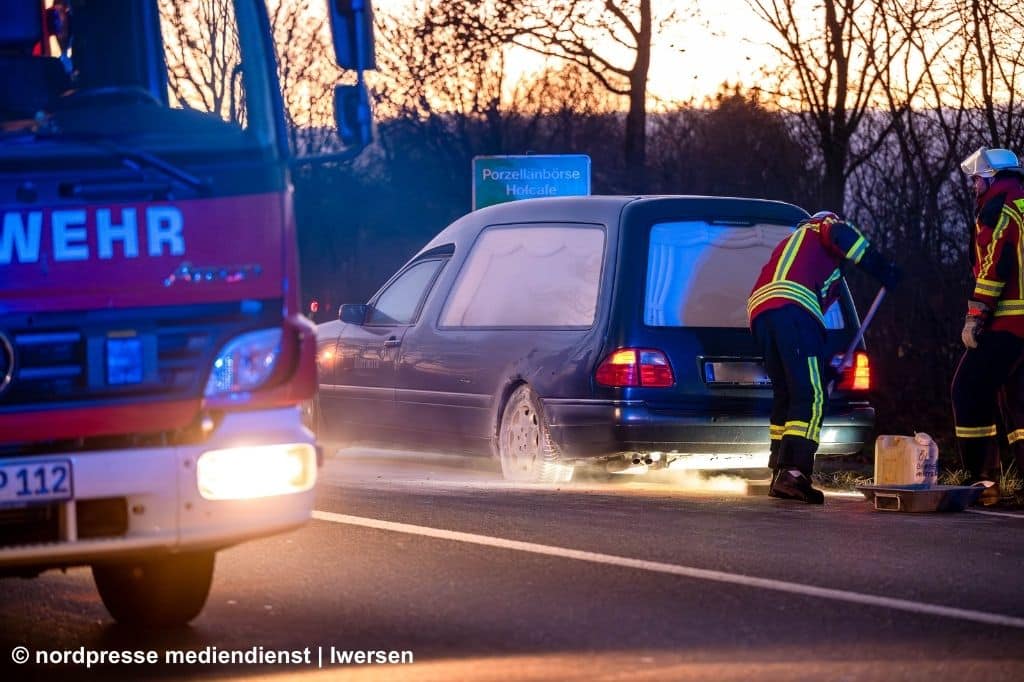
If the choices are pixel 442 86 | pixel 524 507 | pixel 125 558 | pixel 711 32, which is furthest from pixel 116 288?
pixel 442 86

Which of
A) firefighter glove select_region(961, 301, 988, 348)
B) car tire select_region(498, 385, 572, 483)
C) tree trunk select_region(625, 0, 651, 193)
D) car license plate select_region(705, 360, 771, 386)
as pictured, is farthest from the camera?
tree trunk select_region(625, 0, 651, 193)

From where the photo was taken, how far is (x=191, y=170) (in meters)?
6.83

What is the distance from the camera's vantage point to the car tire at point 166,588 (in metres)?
7.13

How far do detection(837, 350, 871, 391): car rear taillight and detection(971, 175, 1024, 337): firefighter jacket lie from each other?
1.07m

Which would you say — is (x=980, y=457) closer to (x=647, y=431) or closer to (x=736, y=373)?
(x=736, y=373)

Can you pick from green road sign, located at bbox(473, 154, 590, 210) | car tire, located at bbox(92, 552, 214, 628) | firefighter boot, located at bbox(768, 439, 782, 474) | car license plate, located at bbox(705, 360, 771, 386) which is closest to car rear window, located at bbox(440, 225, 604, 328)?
car license plate, located at bbox(705, 360, 771, 386)

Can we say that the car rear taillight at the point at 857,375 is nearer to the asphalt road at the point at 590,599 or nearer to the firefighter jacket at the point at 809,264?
the firefighter jacket at the point at 809,264

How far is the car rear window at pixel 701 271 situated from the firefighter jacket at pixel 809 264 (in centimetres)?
46

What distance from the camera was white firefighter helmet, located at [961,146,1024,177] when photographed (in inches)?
448

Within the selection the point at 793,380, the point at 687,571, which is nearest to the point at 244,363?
the point at 687,571

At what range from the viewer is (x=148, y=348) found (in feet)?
21.6

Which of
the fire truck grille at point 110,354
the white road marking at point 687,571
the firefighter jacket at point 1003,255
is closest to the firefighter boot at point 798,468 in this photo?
the firefighter jacket at point 1003,255

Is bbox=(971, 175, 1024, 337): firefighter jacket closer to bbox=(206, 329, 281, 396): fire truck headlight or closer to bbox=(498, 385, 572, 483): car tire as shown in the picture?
bbox=(498, 385, 572, 483): car tire

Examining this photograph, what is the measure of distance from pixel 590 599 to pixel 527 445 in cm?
481
